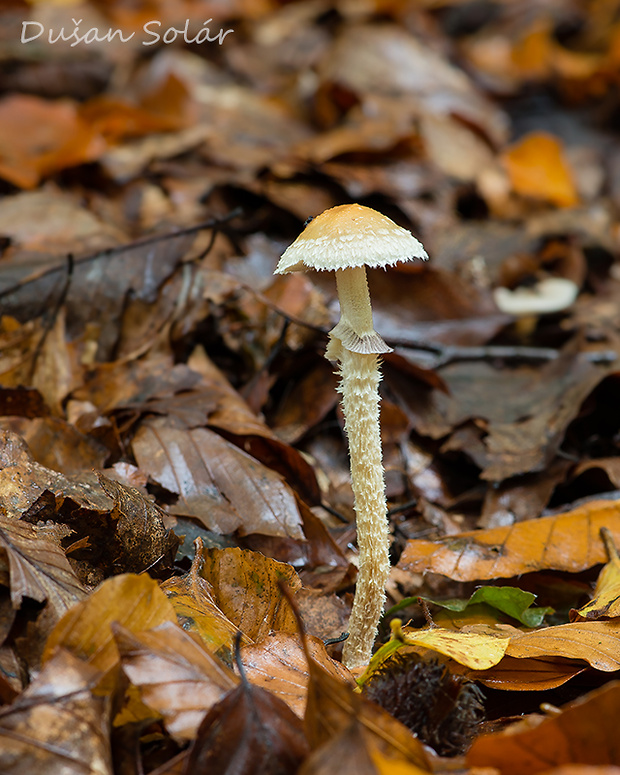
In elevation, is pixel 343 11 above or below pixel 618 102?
above

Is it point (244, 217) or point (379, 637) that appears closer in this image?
point (379, 637)

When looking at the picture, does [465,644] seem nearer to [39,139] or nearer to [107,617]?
[107,617]

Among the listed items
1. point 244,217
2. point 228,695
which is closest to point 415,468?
point 228,695

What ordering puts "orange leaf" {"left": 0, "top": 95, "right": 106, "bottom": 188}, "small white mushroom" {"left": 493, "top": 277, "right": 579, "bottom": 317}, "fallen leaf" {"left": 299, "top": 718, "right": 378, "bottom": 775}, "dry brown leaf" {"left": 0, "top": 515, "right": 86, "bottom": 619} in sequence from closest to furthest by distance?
"fallen leaf" {"left": 299, "top": 718, "right": 378, "bottom": 775} → "dry brown leaf" {"left": 0, "top": 515, "right": 86, "bottom": 619} → "small white mushroom" {"left": 493, "top": 277, "right": 579, "bottom": 317} → "orange leaf" {"left": 0, "top": 95, "right": 106, "bottom": 188}

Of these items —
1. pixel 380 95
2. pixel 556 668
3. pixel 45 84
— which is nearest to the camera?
pixel 556 668

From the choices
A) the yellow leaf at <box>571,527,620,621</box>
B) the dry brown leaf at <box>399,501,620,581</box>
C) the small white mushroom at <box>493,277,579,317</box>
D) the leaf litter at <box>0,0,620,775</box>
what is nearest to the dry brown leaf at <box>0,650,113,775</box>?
the leaf litter at <box>0,0,620,775</box>

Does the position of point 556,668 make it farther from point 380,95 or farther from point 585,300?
point 380,95

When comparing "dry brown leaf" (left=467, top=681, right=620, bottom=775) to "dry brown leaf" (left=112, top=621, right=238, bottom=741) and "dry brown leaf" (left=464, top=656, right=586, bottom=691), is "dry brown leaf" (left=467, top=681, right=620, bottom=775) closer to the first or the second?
"dry brown leaf" (left=464, top=656, right=586, bottom=691)
